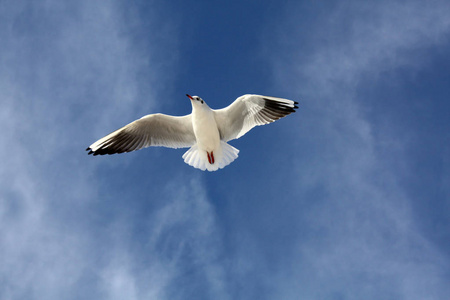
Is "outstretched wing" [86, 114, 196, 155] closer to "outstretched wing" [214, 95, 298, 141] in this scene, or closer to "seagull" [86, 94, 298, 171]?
"seagull" [86, 94, 298, 171]

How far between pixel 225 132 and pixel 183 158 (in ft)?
3.47

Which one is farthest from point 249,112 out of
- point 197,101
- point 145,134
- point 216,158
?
point 145,134

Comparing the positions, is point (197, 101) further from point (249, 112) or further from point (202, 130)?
point (249, 112)

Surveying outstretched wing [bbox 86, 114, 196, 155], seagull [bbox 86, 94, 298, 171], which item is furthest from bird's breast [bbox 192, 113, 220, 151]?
outstretched wing [bbox 86, 114, 196, 155]

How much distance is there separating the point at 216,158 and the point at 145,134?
5.21ft

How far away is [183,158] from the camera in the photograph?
1155cm

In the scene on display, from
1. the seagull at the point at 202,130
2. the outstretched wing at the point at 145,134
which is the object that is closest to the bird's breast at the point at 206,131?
the seagull at the point at 202,130

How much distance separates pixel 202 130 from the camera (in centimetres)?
1106

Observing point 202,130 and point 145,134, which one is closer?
point 202,130

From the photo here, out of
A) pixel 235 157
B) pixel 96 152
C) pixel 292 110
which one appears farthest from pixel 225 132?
pixel 96 152

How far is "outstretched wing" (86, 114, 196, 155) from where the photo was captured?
11344mm

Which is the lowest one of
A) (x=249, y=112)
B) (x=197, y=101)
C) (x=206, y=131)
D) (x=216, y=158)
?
(x=216, y=158)

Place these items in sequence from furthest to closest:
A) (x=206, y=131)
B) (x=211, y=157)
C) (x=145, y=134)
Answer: (x=145, y=134) → (x=211, y=157) → (x=206, y=131)

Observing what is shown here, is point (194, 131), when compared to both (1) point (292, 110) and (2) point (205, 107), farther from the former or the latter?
(1) point (292, 110)
